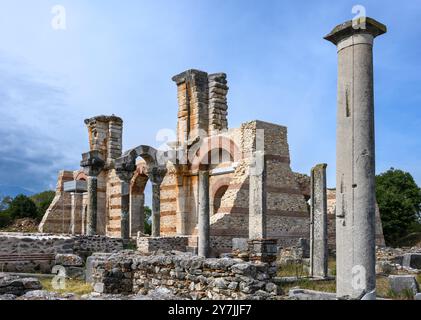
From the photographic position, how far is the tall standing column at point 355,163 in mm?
6535

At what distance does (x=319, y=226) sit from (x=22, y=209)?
31.9m

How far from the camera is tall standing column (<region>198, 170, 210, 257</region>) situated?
14258mm

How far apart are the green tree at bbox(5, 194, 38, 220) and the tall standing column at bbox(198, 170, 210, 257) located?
2808 cm

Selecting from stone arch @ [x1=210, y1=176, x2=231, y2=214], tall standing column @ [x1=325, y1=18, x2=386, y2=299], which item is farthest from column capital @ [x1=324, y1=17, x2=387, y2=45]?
stone arch @ [x1=210, y1=176, x2=231, y2=214]

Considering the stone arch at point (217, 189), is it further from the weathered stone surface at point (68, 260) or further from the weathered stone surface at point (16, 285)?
the weathered stone surface at point (16, 285)

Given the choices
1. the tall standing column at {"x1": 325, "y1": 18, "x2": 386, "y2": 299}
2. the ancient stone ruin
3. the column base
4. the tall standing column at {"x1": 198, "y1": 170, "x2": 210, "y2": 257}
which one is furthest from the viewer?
the tall standing column at {"x1": 198, "y1": 170, "x2": 210, "y2": 257}

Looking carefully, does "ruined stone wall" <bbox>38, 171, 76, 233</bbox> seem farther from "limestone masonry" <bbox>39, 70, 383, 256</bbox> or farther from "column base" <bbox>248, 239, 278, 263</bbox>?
"column base" <bbox>248, 239, 278, 263</bbox>

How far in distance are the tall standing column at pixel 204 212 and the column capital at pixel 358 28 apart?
306 inches

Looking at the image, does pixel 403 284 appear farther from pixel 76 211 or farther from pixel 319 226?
pixel 76 211

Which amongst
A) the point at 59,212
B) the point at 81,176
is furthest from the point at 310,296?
the point at 59,212

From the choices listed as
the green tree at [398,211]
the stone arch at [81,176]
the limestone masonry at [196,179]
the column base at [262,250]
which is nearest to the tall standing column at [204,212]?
the limestone masonry at [196,179]

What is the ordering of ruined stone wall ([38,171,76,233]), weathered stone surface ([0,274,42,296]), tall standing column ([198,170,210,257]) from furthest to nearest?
ruined stone wall ([38,171,76,233]) → tall standing column ([198,170,210,257]) → weathered stone surface ([0,274,42,296])
